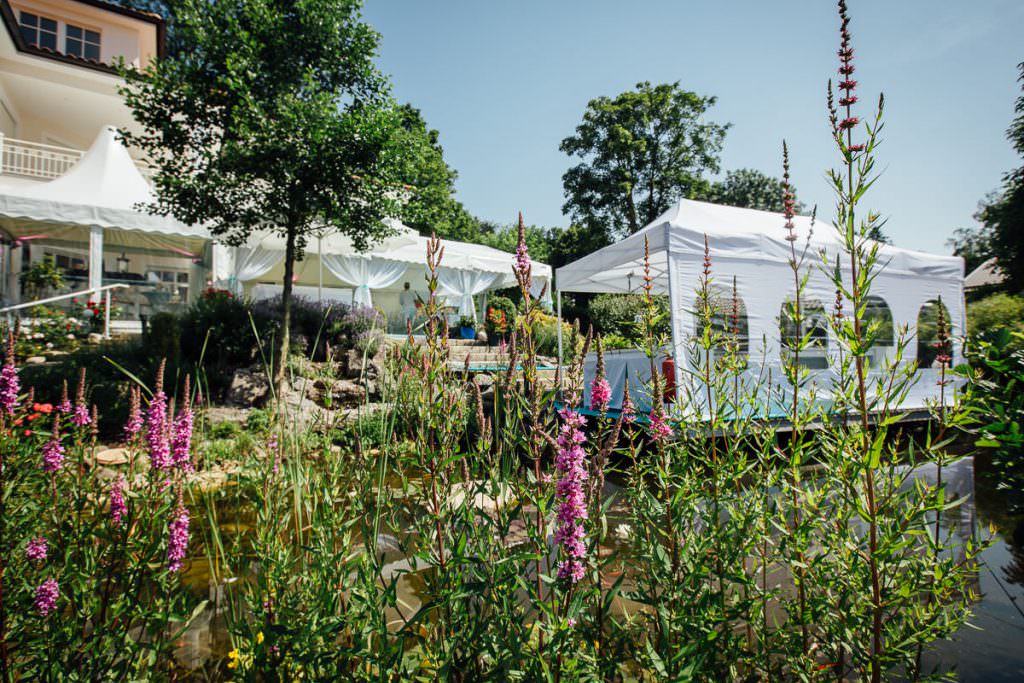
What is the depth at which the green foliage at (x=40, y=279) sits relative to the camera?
34.9 feet

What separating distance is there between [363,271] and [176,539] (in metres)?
12.5

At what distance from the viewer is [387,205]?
765 cm

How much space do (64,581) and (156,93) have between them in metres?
7.96

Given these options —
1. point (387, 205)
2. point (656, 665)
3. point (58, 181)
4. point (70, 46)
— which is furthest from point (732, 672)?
point (70, 46)

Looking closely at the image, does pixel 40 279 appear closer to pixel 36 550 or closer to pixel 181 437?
pixel 36 550

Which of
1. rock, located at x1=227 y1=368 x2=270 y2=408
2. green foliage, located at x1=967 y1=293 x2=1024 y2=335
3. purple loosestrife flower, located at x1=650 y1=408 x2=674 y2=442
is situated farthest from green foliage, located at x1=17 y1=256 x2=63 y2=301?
green foliage, located at x1=967 y1=293 x2=1024 y2=335

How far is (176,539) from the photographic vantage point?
160 cm

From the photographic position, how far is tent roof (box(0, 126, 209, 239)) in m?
10.2

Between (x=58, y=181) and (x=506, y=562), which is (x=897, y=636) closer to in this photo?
(x=506, y=562)

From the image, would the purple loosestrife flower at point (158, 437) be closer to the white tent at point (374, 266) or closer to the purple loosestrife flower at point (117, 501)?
the purple loosestrife flower at point (117, 501)

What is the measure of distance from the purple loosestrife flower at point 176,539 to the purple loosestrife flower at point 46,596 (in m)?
0.29

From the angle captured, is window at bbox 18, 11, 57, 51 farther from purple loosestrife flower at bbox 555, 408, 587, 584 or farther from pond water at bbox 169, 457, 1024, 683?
purple loosestrife flower at bbox 555, 408, 587, 584

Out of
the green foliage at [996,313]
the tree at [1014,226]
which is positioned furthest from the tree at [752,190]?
the green foliage at [996,313]

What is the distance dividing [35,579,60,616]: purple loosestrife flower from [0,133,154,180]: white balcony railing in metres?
14.4
